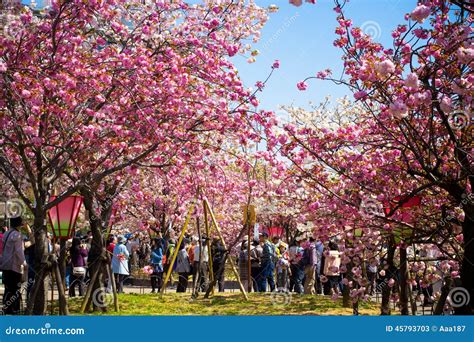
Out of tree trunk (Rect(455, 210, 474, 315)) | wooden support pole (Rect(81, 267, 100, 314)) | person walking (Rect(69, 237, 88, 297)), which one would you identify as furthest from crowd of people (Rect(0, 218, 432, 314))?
tree trunk (Rect(455, 210, 474, 315))

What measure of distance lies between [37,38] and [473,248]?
650cm

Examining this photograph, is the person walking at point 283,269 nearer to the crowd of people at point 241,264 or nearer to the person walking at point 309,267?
the crowd of people at point 241,264

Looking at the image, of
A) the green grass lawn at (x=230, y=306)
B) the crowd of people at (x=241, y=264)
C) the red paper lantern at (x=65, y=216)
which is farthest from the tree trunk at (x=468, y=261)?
the red paper lantern at (x=65, y=216)

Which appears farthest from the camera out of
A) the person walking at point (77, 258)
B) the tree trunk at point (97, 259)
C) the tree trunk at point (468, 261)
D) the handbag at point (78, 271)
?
the handbag at point (78, 271)

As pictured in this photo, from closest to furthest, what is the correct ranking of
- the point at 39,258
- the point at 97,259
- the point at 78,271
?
the point at 39,258 < the point at 97,259 < the point at 78,271

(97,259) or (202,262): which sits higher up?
(202,262)

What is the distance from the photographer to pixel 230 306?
14.8m

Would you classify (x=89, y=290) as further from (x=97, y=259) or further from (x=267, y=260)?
(x=267, y=260)

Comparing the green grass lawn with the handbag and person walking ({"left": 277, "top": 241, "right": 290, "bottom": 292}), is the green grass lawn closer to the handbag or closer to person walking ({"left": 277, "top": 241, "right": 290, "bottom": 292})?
the handbag

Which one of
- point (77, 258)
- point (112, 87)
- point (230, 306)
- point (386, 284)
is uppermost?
point (112, 87)

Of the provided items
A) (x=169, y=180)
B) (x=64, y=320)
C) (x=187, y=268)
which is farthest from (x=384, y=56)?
(x=187, y=268)

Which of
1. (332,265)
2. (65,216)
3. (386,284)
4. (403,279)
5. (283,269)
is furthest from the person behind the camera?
(283,269)

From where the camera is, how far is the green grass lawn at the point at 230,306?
13547 mm

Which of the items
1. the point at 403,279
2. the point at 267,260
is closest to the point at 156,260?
the point at 267,260
